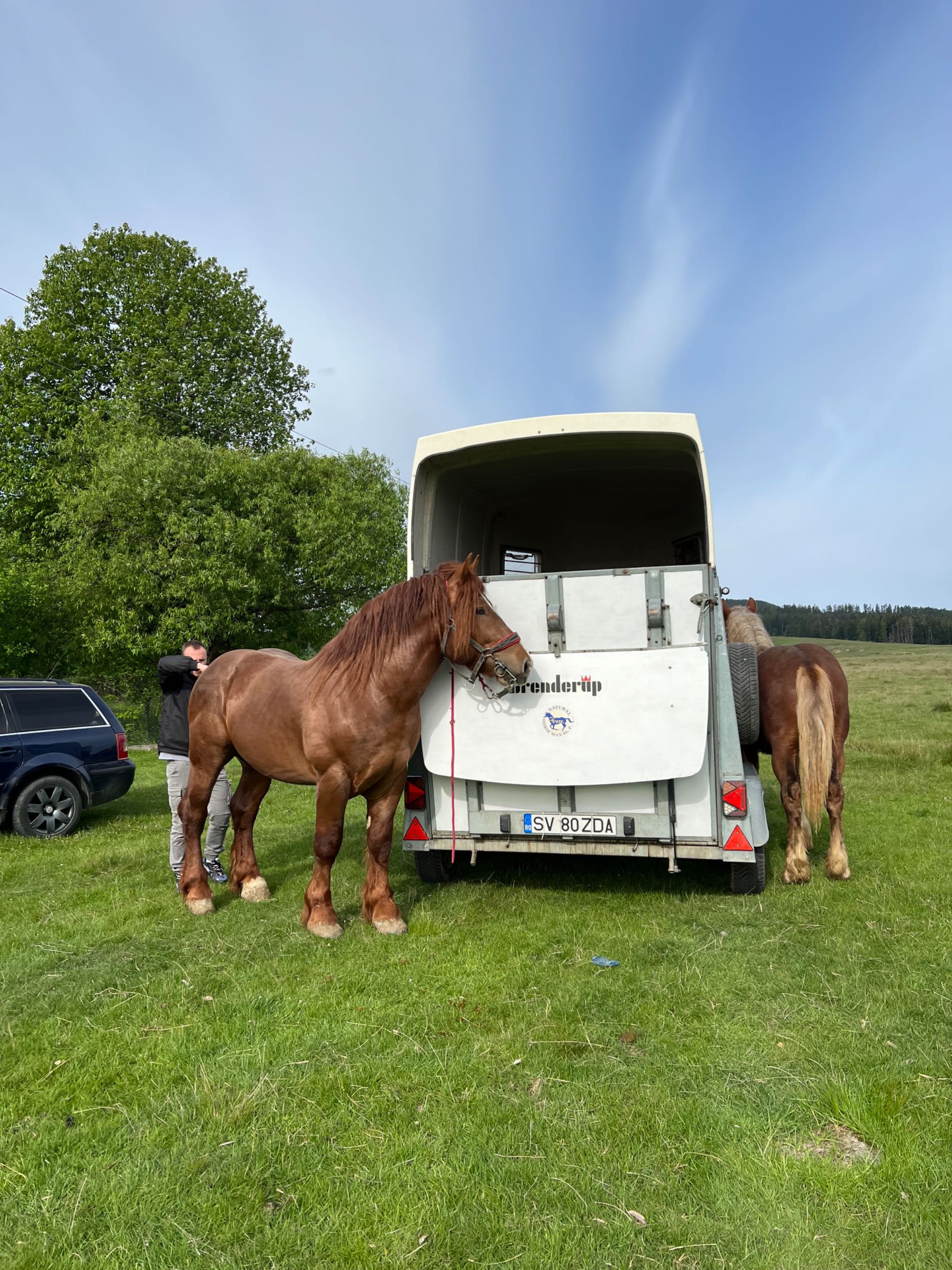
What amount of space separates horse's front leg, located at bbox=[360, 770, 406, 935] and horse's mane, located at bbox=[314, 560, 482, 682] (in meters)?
0.82

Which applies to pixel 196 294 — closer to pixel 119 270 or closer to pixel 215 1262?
pixel 119 270

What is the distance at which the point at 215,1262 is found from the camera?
7.30ft

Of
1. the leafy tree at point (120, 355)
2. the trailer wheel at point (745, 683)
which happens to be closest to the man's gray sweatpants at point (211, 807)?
the trailer wheel at point (745, 683)

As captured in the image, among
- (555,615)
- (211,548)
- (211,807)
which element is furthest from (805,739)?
(211,548)

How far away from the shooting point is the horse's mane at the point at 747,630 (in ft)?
21.9

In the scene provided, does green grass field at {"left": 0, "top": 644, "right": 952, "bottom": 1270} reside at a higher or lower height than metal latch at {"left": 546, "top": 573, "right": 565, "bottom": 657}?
lower

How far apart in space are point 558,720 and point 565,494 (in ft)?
10.7

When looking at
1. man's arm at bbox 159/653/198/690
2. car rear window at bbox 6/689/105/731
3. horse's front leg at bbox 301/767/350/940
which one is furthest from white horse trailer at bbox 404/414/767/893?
car rear window at bbox 6/689/105/731

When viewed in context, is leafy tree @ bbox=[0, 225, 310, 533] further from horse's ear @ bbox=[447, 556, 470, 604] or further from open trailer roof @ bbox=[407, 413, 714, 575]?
horse's ear @ bbox=[447, 556, 470, 604]

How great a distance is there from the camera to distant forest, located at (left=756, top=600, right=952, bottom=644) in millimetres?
95375

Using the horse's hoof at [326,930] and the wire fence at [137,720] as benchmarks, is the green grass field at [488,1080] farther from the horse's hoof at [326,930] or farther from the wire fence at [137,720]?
the wire fence at [137,720]

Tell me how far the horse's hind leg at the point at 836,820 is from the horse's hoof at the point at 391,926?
3295 millimetres

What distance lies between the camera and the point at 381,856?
206 inches

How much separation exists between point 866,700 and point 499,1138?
25.2m
